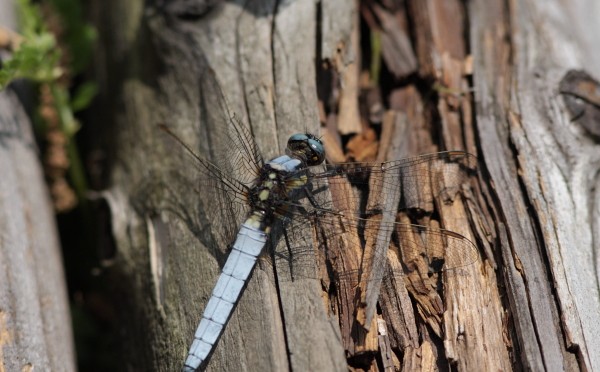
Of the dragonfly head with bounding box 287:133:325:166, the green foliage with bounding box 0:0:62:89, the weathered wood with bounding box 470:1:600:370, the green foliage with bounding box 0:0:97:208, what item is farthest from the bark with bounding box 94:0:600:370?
the green foliage with bounding box 0:0:62:89

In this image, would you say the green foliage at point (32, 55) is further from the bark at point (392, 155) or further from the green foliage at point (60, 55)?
the bark at point (392, 155)

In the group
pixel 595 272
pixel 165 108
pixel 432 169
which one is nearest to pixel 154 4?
pixel 165 108

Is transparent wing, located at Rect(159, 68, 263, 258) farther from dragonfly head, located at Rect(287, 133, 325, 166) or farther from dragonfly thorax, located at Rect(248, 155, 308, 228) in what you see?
dragonfly head, located at Rect(287, 133, 325, 166)

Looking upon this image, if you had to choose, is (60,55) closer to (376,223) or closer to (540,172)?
(376,223)

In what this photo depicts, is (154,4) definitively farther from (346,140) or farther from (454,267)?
(454,267)

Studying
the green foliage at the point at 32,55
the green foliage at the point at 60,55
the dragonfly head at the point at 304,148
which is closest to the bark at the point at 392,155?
the dragonfly head at the point at 304,148

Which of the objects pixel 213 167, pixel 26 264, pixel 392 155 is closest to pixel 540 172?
pixel 392 155

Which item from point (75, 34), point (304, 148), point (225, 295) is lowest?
point (225, 295)
